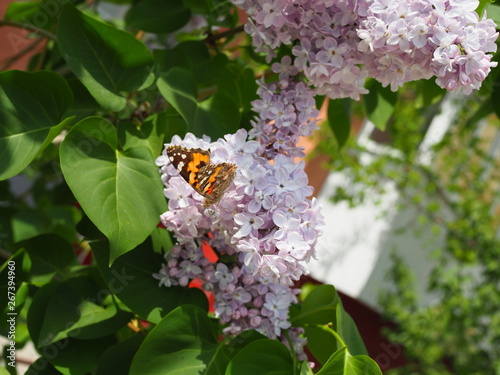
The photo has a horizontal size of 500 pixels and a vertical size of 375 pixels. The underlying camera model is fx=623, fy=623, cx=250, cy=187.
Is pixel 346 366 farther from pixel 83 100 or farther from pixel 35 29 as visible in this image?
pixel 35 29

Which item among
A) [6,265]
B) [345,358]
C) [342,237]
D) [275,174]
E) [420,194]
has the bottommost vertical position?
[342,237]

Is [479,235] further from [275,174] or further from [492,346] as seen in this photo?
[275,174]

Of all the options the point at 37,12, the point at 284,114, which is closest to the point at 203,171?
the point at 284,114

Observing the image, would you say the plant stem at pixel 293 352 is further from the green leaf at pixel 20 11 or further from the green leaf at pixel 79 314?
the green leaf at pixel 20 11

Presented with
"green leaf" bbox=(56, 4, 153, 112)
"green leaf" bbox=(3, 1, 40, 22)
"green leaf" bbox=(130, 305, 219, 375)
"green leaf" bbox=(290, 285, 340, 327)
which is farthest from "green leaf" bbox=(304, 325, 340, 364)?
"green leaf" bbox=(3, 1, 40, 22)

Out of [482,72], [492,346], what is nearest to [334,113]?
[482,72]
